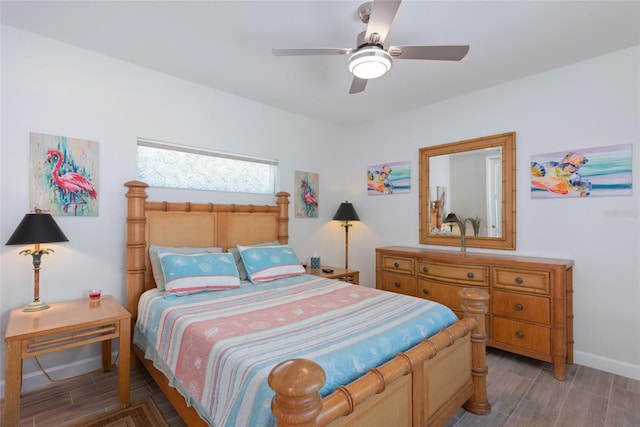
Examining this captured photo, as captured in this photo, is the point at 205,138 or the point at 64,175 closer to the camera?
the point at 64,175

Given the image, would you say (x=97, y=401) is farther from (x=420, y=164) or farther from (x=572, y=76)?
(x=572, y=76)

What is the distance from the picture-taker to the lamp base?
6.71 ft

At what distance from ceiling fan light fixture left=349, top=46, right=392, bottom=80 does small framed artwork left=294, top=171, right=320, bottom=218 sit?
2199 mm

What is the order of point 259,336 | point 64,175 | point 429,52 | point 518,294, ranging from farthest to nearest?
point 518,294 < point 64,175 < point 429,52 < point 259,336

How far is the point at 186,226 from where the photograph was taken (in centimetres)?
289

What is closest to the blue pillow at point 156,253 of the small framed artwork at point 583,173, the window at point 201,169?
the window at point 201,169

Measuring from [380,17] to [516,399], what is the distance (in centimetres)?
266

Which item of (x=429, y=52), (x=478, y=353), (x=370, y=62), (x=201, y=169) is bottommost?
(x=478, y=353)

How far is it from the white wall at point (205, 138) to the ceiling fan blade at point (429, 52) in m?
1.59

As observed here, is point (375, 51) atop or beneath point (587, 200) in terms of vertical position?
atop

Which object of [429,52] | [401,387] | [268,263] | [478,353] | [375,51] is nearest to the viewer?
[401,387]

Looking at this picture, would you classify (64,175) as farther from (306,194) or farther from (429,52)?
(429,52)

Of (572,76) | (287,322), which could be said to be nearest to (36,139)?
(287,322)

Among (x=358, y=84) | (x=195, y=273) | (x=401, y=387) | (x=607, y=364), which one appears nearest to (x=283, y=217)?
(x=195, y=273)
